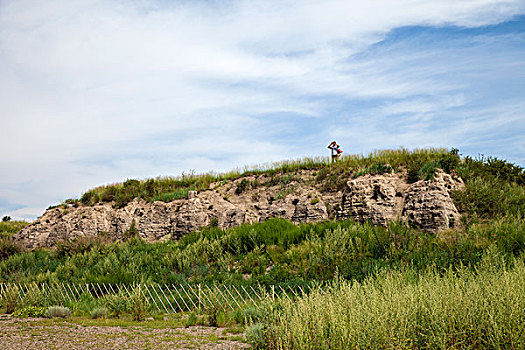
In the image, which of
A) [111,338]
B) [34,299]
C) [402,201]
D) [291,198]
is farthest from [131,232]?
[402,201]

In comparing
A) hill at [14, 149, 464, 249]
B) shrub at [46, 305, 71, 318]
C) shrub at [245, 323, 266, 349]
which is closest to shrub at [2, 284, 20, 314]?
shrub at [46, 305, 71, 318]

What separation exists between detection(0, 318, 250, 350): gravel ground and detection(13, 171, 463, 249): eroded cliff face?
825 cm

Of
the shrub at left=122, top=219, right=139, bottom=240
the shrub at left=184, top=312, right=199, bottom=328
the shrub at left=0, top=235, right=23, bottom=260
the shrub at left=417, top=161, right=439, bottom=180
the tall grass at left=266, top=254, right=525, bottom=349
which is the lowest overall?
the shrub at left=184, top=312, right=199, bottom=328

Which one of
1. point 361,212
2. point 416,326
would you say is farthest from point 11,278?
point 416,326

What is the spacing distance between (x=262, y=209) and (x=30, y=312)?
34.3 feet

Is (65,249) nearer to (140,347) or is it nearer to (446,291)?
(140,347)

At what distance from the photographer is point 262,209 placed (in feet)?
63.0

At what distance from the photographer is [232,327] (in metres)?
9.05

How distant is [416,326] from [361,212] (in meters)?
11.2

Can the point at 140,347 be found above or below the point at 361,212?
below

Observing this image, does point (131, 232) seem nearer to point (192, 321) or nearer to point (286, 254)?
point (286, 254)

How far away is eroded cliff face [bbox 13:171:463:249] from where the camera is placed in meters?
15.4

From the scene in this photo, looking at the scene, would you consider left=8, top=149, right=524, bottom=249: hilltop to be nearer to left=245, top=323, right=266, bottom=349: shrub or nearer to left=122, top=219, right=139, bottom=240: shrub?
left=122, top=219, right=139, bottom=240: shrub

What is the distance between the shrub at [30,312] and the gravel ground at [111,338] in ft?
5.04
